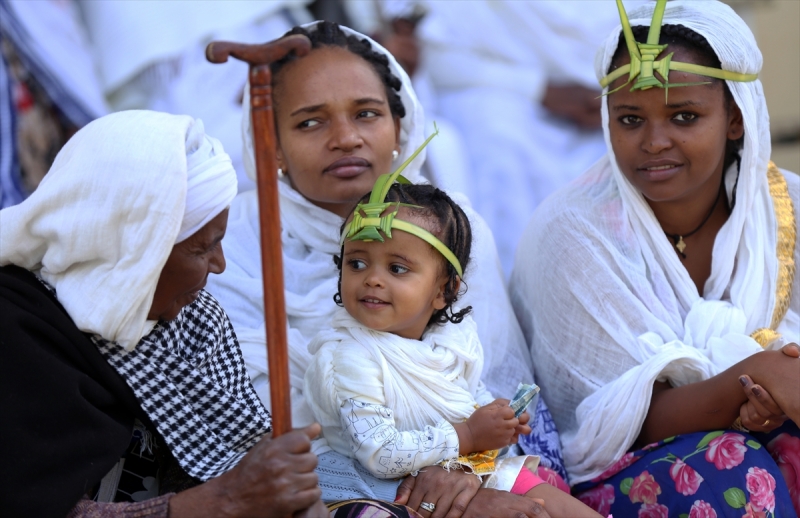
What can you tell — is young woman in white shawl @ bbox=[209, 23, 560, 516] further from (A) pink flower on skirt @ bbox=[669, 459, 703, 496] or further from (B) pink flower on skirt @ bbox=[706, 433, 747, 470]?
(B) pink flower on skirt @ bbox=[706, 433, 747, 470]

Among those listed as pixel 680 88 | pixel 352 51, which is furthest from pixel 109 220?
pixel 680 88

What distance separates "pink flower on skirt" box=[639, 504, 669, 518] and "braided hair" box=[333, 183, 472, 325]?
0.80 m

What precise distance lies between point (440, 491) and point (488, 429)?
0.20 m

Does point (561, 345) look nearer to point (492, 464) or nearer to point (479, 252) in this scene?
point (479, 252)

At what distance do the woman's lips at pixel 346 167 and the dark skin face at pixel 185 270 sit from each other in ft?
2.43

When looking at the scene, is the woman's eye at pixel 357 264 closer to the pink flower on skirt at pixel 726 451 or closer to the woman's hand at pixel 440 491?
the woman's hand at pixel 440 491

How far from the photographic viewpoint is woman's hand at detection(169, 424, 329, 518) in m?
1.93

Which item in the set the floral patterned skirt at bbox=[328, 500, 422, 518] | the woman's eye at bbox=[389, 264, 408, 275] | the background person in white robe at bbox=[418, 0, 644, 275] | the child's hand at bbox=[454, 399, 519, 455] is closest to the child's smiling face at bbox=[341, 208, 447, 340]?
the woman's eye at bbox=[389, 264, 408, 275]

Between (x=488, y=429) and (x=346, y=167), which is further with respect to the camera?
(x=346, y=167)

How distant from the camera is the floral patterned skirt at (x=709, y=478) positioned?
103 inches

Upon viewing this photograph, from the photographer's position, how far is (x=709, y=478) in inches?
106

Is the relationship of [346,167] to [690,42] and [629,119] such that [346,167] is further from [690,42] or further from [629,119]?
[690,42]

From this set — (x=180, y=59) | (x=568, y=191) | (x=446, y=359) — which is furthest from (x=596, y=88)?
(x=446, y=359)

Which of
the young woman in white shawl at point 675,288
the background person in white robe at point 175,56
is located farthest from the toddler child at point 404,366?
the background person in white robe at point 175,56
